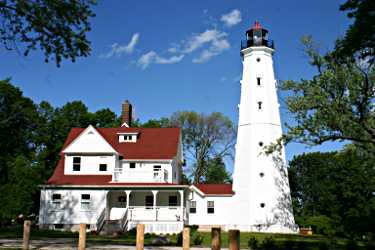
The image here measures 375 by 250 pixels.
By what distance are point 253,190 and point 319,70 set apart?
40.9ft

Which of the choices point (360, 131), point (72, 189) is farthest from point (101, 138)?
point (360, 131)

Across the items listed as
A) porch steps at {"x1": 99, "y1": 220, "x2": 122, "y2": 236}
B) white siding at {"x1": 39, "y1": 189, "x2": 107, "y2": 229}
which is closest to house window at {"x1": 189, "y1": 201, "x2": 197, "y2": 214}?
white siding at {"x1": 39, "y1": 189, "x2": 107, "y2": 229}

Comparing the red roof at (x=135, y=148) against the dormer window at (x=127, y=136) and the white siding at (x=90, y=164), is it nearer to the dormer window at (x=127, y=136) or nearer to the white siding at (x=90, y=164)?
the dormer window at (x=127, y=136)

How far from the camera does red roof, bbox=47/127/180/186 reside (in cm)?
3441

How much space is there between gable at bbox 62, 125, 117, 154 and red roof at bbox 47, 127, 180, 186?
4.77 feet

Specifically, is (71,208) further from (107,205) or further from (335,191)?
(335,191)

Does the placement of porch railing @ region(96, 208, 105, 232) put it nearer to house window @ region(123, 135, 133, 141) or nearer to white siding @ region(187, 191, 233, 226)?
house window @ region(123, 135, 133, 141)

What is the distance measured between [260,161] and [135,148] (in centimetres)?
980

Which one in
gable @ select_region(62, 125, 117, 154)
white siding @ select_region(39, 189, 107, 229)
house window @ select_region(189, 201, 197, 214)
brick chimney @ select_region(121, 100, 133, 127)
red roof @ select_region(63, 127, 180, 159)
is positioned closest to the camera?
white siding @ select_region(39, 189, 107, 229)

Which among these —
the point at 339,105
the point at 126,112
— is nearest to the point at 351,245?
the point at 339,105

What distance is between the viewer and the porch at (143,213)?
3231 centimetres

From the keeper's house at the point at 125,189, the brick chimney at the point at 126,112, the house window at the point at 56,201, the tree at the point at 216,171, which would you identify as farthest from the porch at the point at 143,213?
the tree at the point at 216,171

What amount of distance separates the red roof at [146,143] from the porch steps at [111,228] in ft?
20.0

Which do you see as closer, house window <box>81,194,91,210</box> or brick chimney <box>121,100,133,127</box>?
house window <box>81,194,91,210</box>
